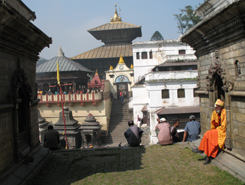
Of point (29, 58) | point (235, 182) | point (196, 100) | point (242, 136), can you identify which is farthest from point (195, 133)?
point (196, 100)

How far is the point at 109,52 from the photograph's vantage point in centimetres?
3719

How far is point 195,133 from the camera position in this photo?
9.73 metres

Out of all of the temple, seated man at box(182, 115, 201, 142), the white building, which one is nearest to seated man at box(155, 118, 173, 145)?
seated man at box(182, 115, 201, 142)

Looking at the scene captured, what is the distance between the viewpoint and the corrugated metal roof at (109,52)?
36.1m

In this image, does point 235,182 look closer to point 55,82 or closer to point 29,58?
point 29,58

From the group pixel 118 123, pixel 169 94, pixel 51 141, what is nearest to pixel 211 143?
pixel 51 141

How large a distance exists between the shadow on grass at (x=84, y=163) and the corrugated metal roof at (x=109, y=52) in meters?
27.6

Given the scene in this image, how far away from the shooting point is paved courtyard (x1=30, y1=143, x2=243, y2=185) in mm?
6129

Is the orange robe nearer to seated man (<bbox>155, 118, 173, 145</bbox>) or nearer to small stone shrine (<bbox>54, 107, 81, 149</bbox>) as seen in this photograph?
seated man (<bbox>155, 118, 173, 145</bbox>)

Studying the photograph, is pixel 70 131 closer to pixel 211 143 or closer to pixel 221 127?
pixel 211 143

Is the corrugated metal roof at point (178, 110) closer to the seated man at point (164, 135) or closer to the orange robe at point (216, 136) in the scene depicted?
the seated man at point (164, 135)

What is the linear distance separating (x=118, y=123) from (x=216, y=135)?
22093mm

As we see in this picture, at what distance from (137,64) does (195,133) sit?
23477mm

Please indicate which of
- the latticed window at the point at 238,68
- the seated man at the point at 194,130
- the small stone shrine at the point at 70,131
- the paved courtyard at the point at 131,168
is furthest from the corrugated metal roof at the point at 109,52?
the latticed window at the point at 238,68
